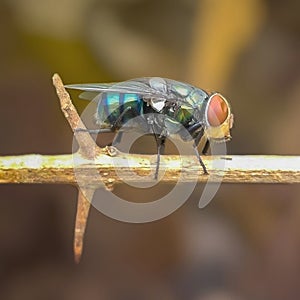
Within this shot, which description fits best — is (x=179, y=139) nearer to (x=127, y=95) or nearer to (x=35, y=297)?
(x=127, y=95)

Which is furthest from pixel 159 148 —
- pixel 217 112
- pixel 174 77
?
pixel 174 77

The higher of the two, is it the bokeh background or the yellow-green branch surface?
the yellow-green branch surface

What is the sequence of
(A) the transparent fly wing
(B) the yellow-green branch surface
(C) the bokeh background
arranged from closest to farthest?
1. (B) the yellow-green branch surface
2. (A) the transparent fly wing
3. (C) the bokeh background

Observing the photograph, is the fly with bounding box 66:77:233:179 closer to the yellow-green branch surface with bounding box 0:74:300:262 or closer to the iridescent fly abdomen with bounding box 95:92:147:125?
the iridescent fly abdomen with bounding box 95:92:147:125

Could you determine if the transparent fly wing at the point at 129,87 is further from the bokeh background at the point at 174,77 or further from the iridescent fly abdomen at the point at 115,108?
the bokeh background at the point at 174,77

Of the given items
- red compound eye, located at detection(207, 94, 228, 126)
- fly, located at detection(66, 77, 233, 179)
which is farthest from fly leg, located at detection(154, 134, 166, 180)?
red compound eye, located at detection(207, 94, 228, 126)

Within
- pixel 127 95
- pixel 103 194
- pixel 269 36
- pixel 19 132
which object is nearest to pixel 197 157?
pixel 103 194
